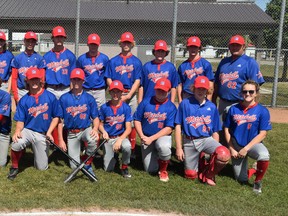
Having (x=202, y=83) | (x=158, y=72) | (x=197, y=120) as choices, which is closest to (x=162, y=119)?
(x=197, y=120)

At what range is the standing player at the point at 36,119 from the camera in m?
4.85

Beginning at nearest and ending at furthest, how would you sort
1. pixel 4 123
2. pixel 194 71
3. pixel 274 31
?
pixel 4 123, pixel 194 71, pixel 274 31

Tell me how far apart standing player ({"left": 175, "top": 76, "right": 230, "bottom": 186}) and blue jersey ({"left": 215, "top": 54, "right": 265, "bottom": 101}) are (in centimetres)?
48

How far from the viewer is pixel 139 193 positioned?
4395 millimetres

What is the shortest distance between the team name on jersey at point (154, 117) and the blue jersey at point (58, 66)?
159 cm

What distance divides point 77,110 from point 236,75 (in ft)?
7.32

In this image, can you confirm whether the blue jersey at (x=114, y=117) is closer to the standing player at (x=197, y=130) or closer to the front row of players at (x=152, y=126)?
the front row of players at (x=152, y=126)

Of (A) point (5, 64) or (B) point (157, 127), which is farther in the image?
(A) point (5, 64)

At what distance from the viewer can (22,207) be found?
3.86m

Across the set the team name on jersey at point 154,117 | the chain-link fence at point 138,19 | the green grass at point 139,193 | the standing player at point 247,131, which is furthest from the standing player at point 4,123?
the chain-link fence at point 138,19

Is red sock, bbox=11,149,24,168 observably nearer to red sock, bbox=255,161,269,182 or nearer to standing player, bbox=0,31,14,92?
standing player, bbox=0,31,14,92

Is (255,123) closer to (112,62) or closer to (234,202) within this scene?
(234,202)

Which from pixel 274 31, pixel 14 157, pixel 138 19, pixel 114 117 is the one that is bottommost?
pixel 14 157

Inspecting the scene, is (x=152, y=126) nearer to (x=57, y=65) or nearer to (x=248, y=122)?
(x=248, y=122)
